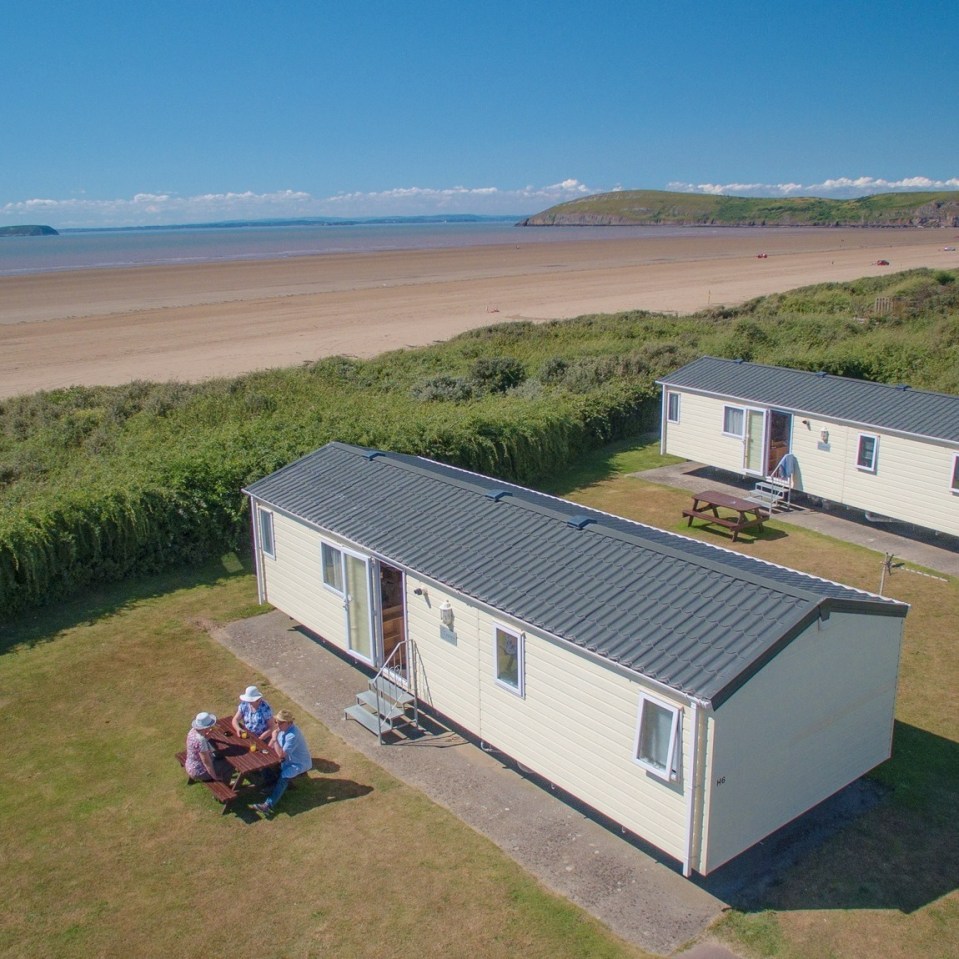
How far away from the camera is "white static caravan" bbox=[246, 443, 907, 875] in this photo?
313 inches

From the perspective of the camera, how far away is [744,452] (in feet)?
68.6

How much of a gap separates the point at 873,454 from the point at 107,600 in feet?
47.6

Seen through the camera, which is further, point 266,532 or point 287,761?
point 266,532

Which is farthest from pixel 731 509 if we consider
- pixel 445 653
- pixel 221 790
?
pixel 221 790

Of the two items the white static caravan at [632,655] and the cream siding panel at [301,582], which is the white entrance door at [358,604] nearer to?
the white static caravan at [632,655]

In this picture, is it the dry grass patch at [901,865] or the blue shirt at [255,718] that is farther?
the blue shirt at [255,718]

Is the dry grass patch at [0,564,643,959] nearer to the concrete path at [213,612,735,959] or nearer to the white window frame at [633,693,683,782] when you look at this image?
the concrete path at [213,612,735,959]

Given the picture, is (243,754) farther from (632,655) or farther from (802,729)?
(802,729)

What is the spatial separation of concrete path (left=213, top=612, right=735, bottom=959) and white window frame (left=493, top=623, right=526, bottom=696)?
45.3 inches

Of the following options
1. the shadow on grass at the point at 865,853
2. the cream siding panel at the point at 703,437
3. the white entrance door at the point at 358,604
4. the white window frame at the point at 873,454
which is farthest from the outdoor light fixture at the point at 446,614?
the cream siding panel at the point at 703,437

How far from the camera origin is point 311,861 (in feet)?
28.4

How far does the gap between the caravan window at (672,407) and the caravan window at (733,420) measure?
1.58 m

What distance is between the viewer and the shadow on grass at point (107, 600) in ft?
44.9

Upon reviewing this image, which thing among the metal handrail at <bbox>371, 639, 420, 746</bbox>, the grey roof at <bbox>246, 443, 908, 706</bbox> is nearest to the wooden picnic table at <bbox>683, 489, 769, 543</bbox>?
the grey roof at <bbox>246, 443, 908, 706</bbox>
